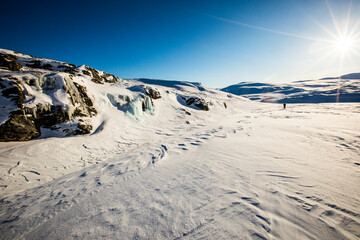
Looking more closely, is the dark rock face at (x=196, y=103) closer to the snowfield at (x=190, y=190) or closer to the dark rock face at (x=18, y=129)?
the snowfield at (x=190, y=190)

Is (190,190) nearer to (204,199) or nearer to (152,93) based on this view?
Answer: (204,199)

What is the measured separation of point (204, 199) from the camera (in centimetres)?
238

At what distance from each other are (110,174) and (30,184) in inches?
91.8

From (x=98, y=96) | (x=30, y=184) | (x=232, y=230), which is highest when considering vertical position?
(x=98, y=96)

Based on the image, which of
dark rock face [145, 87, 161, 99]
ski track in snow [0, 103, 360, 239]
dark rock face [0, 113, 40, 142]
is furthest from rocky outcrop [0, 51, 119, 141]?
dark rock face [145, 87, 161, 99]

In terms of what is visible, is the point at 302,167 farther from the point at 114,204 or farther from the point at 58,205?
the point at 58,205

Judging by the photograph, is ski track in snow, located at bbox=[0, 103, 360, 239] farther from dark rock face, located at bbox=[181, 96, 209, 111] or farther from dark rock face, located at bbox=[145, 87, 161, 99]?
dark rock face, located at bbox=[181, 96, 209, 111]

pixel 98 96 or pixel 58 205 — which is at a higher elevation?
pixel 98 96

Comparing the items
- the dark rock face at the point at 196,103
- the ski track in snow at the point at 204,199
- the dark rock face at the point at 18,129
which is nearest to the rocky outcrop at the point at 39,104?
the dark rock face at the point at 18,129

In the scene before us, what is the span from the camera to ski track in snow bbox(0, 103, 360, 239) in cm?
183

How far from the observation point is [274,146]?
4.59 metres

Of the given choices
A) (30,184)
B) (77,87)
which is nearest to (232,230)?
(30,184)

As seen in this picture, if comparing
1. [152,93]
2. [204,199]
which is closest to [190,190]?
[204,199]

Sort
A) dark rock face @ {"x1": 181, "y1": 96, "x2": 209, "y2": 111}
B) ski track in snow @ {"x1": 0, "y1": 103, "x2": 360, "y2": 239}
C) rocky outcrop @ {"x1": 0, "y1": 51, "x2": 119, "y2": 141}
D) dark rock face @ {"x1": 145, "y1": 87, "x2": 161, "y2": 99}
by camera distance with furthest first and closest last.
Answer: dark rock face @ {"x1": 181, "y1": 96, "x2": 209, "y2": 111} → dark rock face @ {"x1": 145, "y1": 87, "x2": 161, "y2": 99} → rocky outcrop @ {"x1": 0, "y1": 51, "x2": 119, "y2": 141} → ski track in snow @ {"x1": 0, "y1": 103, "x2": 360, "y2": 239}
